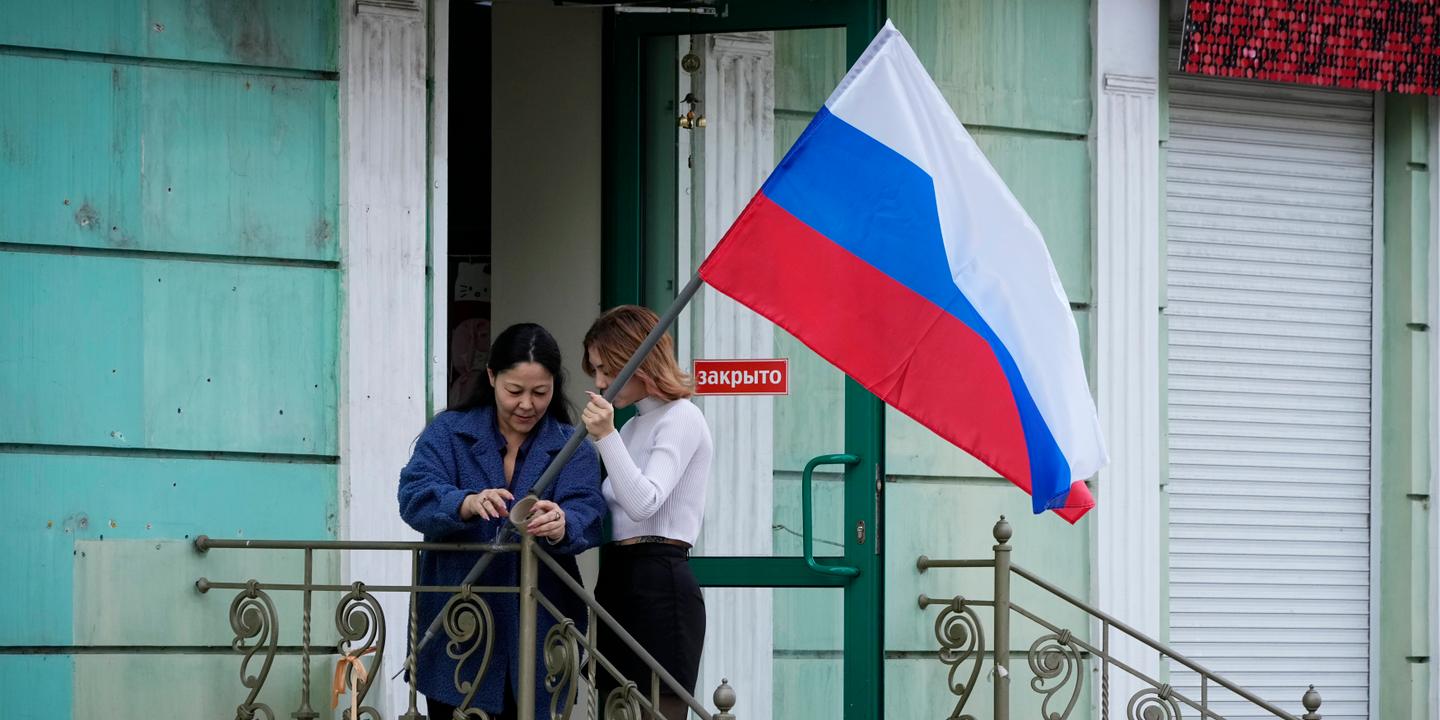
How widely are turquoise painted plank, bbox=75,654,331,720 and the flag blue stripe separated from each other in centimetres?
230

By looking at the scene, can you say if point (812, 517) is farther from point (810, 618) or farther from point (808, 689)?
point (808, 689)

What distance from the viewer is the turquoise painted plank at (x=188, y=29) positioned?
5922mm

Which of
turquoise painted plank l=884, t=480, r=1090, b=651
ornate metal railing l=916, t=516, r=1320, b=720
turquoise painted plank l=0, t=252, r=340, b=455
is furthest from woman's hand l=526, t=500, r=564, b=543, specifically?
turquoise painted plank l=884, t=480, r=1090, b=651

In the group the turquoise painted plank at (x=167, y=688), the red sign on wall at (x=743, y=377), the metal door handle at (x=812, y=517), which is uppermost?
the red sign on wall at (x=743, y=377)

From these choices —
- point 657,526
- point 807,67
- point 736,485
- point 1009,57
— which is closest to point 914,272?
point 657,526

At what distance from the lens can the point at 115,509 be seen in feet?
Result: 19.3

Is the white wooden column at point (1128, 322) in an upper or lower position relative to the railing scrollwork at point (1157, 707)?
upper

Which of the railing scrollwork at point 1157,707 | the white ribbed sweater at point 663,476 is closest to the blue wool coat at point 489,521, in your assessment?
the white ribbed sweater at point 663,476

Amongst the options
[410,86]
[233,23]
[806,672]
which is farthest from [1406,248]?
[233,23]

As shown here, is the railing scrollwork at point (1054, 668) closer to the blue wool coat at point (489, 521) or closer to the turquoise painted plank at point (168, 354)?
the blue wool coat at point (489, 521)

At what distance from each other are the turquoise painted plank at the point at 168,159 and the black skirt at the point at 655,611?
1.66 metres

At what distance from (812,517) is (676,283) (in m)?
0.98

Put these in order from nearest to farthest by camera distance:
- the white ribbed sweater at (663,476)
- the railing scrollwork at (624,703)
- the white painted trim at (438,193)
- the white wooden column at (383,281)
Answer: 1. the railing scrollwork at (624,703)
2. the white ribbed sweater at (663,476)
3. the white wooden column at (383,281)
4. the white painted trim at (438,193)

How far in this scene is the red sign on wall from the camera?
656cm
